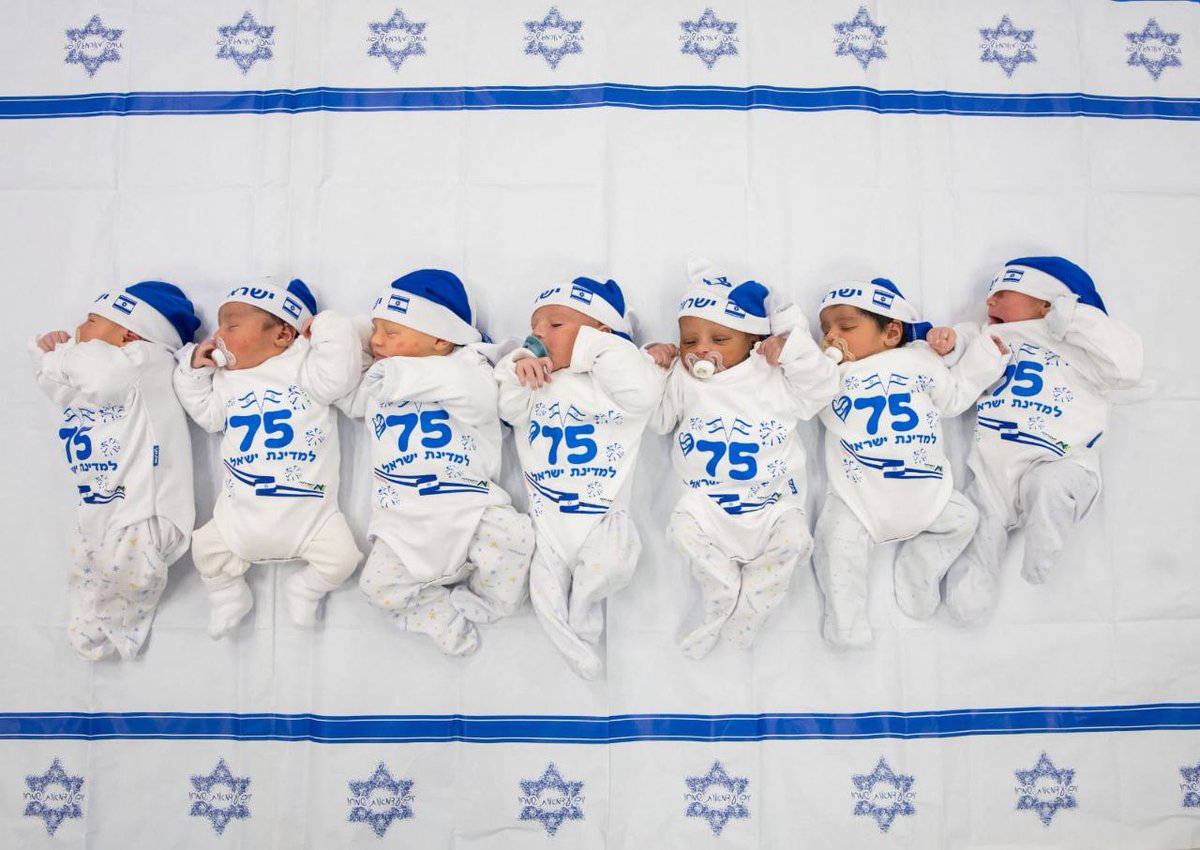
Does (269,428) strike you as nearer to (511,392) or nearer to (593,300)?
(511,392)

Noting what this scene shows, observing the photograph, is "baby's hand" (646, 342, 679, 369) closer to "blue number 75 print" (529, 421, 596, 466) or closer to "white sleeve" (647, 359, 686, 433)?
"white sleeve" (647, 359, 686, 433)

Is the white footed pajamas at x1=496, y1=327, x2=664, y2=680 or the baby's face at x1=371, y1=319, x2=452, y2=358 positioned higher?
the baby's face at x1=371, y1=319, x2=452, y2=358

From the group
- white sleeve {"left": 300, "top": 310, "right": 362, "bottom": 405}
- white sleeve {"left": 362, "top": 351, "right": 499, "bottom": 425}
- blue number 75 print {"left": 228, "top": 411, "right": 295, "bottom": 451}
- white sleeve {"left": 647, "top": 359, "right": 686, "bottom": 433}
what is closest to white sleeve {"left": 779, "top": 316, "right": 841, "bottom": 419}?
white sleeve {"left": 647, "top": 359, "right": 686, "bottom": 433}

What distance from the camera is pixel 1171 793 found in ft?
7.25

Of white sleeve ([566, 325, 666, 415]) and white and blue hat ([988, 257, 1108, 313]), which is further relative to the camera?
white and blue hat ([988, 257, 1108, 313])

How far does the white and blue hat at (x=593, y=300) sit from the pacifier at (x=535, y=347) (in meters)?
0.10

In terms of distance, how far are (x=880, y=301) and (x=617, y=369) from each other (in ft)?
2.29

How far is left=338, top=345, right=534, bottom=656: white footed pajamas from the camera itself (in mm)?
2082

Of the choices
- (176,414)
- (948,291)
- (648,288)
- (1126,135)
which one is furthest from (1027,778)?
(176,414)

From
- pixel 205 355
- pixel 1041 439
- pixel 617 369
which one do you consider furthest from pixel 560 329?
pixel 1041 439

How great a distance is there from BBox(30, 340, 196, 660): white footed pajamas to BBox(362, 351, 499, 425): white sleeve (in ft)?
1.84

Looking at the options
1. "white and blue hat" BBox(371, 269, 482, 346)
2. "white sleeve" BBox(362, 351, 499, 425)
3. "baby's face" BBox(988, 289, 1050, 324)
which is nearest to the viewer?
"white sleeve" BBox(362, 351, 499, 425)

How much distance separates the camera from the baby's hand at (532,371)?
6.83ft

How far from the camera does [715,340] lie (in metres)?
2.16
